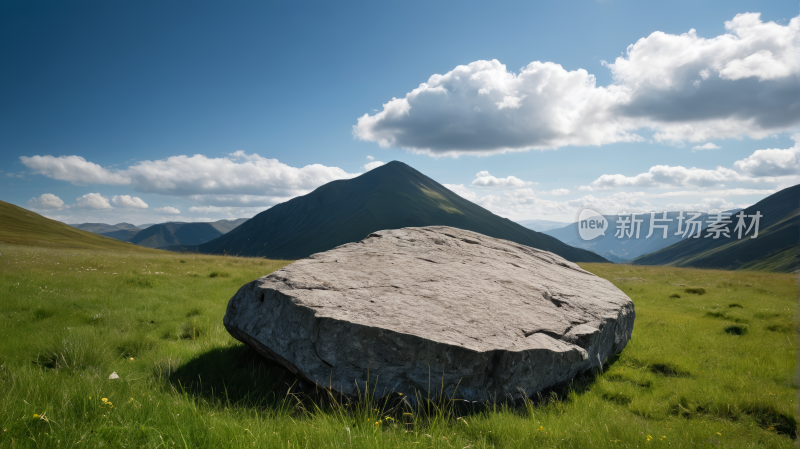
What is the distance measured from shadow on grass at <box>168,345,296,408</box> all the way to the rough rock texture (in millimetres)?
369

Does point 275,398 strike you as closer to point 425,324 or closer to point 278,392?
point 278,392

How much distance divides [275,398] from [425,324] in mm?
2594

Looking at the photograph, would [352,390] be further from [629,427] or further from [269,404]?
[629,427]

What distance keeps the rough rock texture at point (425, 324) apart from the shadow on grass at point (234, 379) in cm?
37

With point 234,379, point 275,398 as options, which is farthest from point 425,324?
point 234,379

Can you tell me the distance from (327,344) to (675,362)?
25.9ft

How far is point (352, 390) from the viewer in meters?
5.31

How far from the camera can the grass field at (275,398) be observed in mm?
3918

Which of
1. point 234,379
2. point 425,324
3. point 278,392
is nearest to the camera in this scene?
point 425,324

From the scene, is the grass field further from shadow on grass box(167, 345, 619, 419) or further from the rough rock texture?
the rough rock texture

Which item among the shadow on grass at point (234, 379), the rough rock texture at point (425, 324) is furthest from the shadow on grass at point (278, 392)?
the rough rock texture at point (425, 324)

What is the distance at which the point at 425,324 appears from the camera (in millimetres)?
5695

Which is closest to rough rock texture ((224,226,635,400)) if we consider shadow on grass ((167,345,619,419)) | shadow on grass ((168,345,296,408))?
shadow on grass ((167,345,619,419))

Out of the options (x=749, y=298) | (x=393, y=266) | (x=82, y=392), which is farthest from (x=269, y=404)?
(x=749, y=298)
